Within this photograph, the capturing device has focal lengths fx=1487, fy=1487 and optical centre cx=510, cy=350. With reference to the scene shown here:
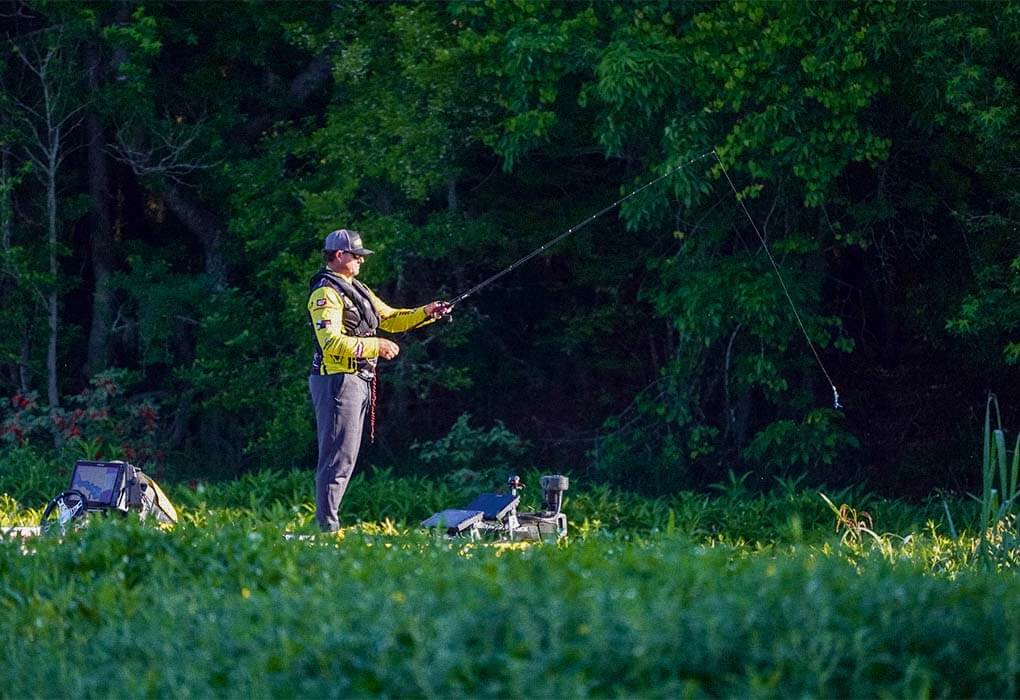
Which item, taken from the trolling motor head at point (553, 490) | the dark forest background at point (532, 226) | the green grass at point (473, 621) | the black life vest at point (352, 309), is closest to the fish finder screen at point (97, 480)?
the black life vest at point (352, 309)

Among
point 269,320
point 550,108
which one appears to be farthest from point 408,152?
point 269,320

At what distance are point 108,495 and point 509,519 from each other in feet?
8.30

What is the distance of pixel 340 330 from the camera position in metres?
9.27

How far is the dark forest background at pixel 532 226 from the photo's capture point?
12.1m

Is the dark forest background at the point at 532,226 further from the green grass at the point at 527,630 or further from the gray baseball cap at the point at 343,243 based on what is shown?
the green grass at the point at 527,630

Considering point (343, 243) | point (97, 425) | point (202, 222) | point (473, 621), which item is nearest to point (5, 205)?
point (202, 222)

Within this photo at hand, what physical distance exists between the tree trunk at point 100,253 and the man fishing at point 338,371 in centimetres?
782

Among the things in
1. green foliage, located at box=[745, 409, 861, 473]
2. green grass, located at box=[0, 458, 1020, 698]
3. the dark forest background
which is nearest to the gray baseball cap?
green grass, located at box=[0, 458, 1020, 698]

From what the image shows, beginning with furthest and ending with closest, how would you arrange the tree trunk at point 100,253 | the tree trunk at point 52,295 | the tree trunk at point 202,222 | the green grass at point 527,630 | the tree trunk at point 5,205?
the tree trunk at point 100,253, the tree trunk at point 202,222, the tree trunk at point 52,295, the tree trunk at point 5,205, the green grass at point 527,630

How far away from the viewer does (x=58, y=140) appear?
1611 centimetres

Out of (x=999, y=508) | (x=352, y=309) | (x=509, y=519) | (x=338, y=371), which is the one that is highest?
(x=352, y=309)

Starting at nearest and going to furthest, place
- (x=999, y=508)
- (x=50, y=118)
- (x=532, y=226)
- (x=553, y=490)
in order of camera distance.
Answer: (x=999, y=508) < (x=553, y=490) < (x=532, y=226) < (x=50, y=118)

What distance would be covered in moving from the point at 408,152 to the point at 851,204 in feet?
13.5

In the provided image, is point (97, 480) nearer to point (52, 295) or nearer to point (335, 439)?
point (335, 439)
